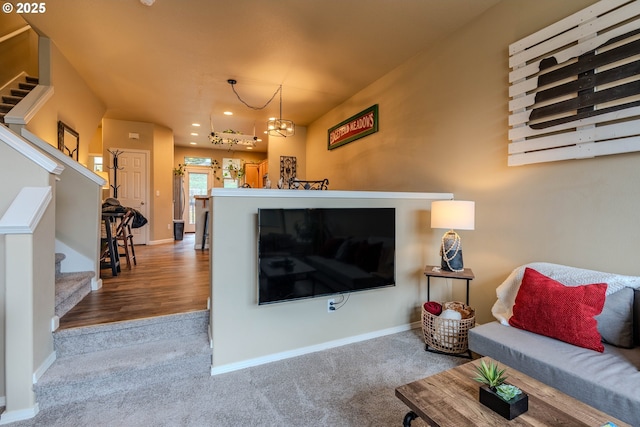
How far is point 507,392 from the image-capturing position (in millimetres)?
1173

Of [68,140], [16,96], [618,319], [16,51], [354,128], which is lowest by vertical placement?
[618,319]

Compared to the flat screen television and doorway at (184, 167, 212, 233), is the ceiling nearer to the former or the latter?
the flat screen television

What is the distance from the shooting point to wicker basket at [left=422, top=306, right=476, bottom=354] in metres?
2.45

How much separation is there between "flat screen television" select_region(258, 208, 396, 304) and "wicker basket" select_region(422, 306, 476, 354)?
0.52 m

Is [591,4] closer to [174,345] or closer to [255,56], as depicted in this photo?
[255,56]

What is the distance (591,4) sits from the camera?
2.06 meters

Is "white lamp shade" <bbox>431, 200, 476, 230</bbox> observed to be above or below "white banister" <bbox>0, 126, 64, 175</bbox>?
below

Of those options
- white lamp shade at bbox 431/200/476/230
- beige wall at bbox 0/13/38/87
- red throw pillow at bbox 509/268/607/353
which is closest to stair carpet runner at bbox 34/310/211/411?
white lamp shade at bbox 431/200/476/230

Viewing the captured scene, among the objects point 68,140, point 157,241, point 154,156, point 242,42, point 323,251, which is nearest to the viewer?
point 323,251

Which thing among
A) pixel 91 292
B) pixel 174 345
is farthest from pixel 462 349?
pixel 91 292

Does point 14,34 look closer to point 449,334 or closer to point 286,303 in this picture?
point 286,303

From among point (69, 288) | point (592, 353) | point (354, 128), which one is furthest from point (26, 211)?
point (354, 128)

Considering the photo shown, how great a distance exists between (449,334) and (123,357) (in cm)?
257

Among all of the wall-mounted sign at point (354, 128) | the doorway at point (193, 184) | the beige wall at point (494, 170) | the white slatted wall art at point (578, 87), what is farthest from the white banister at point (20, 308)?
the doorway at point (193, 184)
